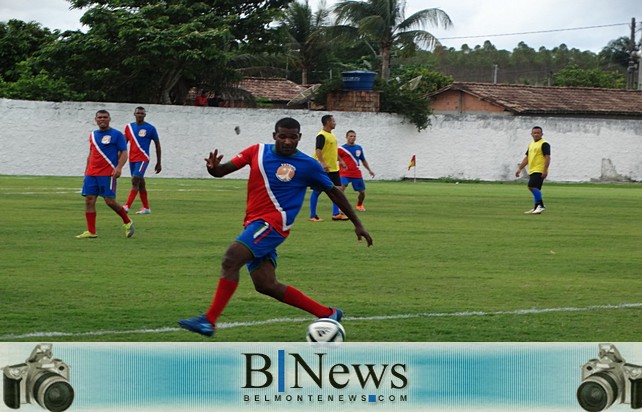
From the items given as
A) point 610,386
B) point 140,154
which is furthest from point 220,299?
point 140,154

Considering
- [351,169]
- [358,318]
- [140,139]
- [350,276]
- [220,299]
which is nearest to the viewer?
[220,299]

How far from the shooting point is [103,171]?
15.4m

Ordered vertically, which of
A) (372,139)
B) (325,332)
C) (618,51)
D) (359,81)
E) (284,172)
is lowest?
(325,332)

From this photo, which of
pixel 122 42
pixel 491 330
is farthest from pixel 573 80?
pixel 491 330

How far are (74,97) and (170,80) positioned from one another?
13.2 feet

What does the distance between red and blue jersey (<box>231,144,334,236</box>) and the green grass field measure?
0.85 metres

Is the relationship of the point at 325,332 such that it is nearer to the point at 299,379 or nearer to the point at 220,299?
the point at 220,299

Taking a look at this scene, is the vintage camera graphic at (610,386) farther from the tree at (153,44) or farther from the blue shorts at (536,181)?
the tree at (153,44)

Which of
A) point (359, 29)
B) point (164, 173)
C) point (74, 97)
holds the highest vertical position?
point (359, 29)

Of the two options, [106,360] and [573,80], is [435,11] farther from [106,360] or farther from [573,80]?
[106,360]

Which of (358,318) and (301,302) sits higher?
(301,302)

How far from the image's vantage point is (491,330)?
28.3 ft

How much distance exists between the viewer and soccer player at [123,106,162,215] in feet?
65.2

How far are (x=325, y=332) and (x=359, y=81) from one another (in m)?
35.9
